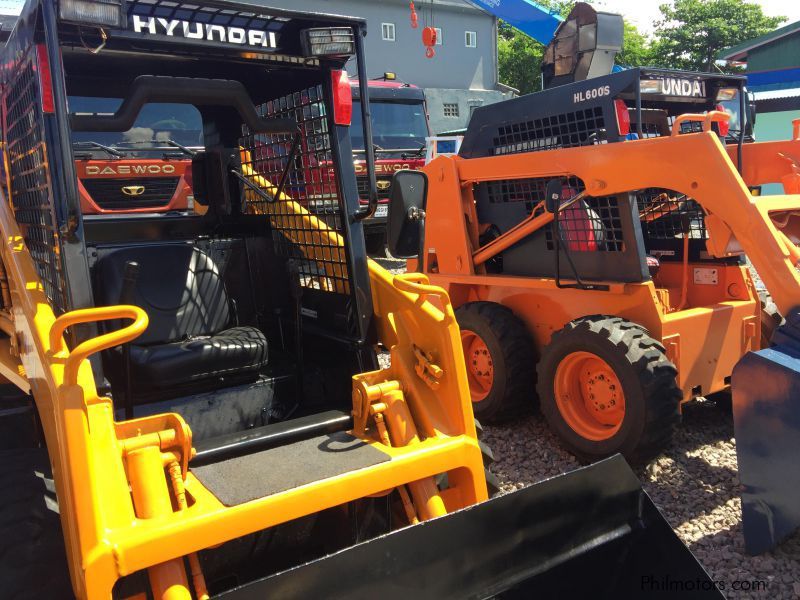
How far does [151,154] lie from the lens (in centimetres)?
766

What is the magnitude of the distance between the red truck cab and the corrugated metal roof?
18.3m

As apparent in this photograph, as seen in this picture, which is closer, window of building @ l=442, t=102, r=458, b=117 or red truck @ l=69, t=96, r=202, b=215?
red truck @ l=69, t=96, r=202, b=215

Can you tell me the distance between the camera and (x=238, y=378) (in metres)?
2.80

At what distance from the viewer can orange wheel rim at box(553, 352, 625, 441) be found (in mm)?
4051

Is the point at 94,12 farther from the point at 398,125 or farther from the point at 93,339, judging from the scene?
the point at 398,125

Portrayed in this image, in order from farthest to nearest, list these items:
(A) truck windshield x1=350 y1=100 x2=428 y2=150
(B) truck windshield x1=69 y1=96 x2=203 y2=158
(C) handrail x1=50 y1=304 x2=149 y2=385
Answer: (A) truck windshield x1=350 y1=100 x2=428 y2=150
(B) truck windshield x1=69 y1=96 x2=203 y2=158
(C) handrail x1=50 y1=304 x2=149 y2=385

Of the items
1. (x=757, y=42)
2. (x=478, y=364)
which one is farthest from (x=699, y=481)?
(x=757, y=42)

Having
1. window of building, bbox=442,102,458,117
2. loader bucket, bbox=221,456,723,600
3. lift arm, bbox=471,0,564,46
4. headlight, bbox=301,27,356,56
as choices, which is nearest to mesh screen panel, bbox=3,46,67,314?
headlight, bbox=301,27,356,56

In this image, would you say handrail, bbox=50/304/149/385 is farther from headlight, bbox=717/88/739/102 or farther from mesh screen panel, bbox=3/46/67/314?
headlight, bbox=717/88/739/102

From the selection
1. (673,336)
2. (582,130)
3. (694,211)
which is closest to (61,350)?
(673,336)

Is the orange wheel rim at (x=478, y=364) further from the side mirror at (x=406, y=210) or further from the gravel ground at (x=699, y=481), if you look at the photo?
the side mirror at (x=406, y=210)

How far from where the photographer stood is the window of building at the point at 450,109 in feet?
80.1

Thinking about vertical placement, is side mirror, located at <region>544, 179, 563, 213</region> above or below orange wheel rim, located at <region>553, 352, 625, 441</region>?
above

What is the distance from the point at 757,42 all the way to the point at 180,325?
85.7 feet
